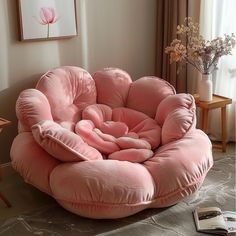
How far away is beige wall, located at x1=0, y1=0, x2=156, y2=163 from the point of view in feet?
9.55

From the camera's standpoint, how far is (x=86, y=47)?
11.0ft

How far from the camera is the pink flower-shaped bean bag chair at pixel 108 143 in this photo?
2.25 metres

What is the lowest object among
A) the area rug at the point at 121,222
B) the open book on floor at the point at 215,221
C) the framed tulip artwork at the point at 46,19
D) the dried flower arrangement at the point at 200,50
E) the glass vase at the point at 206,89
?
the area rug at the point at 121,222

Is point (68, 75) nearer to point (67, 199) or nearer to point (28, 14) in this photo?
point (28, 14)

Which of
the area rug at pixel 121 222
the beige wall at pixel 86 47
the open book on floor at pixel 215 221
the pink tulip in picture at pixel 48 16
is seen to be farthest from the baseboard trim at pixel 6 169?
the open book on floor at pixel 215 221

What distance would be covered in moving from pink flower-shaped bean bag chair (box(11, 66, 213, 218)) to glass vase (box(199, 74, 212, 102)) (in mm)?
370

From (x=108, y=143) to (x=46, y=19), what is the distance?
1.16m

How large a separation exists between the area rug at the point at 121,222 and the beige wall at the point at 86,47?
2.75 feet

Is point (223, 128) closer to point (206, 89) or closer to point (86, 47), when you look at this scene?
point (206, 89)

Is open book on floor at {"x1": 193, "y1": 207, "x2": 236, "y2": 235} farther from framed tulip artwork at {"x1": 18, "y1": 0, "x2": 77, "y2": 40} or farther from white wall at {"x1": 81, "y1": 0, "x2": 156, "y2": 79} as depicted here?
framed tulip artwork at {"x1": 18, "y1": 0, "x2": 77, "y2": 40}

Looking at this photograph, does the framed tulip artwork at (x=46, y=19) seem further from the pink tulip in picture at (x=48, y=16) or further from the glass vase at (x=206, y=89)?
the glass vase at (x=206, y=89)

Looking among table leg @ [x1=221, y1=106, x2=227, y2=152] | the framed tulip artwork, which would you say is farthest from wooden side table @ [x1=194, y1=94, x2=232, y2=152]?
the framed tulip artwork

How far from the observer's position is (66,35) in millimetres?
3135

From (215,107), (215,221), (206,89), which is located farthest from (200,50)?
(215,221)
